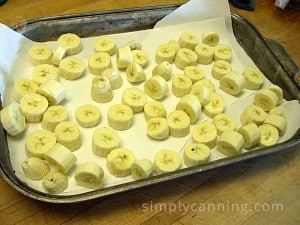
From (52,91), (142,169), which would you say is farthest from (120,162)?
(52,91)

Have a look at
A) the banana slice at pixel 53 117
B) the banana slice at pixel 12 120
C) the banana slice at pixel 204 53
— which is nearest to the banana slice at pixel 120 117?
Result: the banana slice at pixel 53 117

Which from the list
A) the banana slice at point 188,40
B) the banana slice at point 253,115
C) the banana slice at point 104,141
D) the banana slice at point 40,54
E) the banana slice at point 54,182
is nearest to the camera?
the banana slice at point 54,182

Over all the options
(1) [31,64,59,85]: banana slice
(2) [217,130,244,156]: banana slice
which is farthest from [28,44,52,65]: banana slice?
(2) [217,130,244,156]: banana slice

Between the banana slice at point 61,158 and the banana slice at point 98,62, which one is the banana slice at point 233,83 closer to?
the banana slice at point 98,62

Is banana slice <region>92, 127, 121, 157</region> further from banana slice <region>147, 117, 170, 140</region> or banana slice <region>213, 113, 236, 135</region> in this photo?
banana slice <region>213, 113, 236, 135</region>

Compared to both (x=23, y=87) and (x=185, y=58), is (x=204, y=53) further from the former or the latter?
(x=23, y=87)

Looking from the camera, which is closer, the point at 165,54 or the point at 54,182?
the point at 54,182
